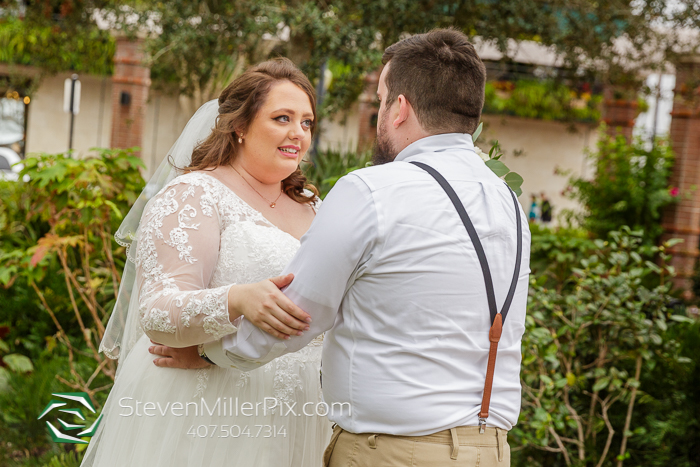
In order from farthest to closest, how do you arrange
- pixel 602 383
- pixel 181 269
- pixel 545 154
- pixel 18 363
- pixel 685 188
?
pixel 545 154 → pixel 685 188 → pixel 18 363 → pixel 602 383 → pixel 181 269

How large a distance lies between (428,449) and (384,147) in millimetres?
790

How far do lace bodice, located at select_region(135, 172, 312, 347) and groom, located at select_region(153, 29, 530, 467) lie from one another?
31 cm

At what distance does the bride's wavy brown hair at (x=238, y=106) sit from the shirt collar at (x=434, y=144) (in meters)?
0.88

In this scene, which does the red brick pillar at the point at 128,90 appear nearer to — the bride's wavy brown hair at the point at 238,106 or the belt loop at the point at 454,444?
the bride's wavy brown hair at the point at 238,106

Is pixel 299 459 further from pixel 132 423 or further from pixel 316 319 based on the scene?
pixel 316 319

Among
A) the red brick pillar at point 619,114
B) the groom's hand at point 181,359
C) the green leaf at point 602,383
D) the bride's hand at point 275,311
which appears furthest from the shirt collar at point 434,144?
the red brick pillar at point 619,114

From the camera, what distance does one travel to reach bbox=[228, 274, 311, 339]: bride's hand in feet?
5.27

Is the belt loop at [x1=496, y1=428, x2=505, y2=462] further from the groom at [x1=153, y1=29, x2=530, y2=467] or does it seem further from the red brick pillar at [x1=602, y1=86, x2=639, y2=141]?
the red brick pillar at [x1=602, y1=86, x2=639, y2=141]

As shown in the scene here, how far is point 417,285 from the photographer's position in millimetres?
1537

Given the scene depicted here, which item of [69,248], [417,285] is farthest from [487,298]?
[69,248]

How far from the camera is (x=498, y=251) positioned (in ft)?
5.27

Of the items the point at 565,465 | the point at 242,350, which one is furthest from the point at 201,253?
the point at 565,465

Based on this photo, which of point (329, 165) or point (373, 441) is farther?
point (329, 165)

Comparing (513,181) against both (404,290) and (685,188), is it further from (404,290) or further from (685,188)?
(685,188)
